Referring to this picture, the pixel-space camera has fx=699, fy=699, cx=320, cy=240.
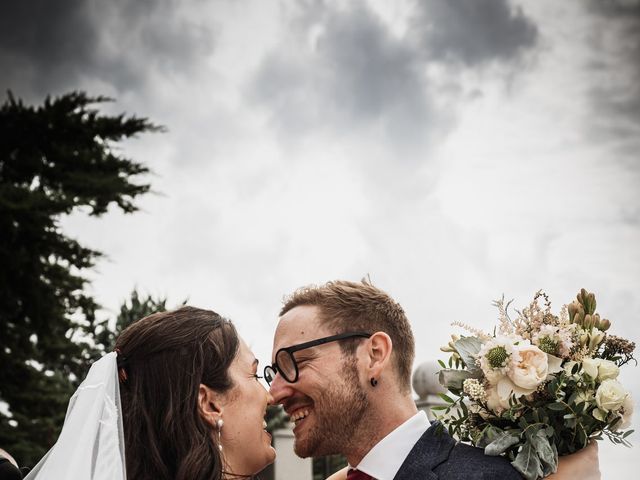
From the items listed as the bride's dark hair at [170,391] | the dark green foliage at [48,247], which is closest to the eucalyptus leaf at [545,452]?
the bride's dark hair at [170,391]

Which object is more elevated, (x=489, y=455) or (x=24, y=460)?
(x=24, y=460)

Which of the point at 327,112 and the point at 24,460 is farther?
the point at 24,460

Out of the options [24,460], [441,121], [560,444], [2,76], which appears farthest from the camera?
[24,460]

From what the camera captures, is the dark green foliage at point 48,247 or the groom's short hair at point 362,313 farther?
the dark green foliage at point 48,247

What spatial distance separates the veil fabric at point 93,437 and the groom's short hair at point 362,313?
1081 millimetres

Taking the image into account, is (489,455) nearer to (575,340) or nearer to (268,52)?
(575,340)

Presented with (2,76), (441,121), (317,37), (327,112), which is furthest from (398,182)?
(2,76)

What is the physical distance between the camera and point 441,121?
8.05 m

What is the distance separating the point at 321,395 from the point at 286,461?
7.31m

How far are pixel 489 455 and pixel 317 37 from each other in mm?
9159

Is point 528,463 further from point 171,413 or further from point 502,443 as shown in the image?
point 171,413

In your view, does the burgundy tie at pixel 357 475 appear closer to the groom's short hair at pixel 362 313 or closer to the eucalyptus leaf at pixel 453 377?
the groom's short hair at pixel 362 313

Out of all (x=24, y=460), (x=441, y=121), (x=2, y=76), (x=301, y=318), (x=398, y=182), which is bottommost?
(x=301, y=318)

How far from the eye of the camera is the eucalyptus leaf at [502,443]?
2.97 m
